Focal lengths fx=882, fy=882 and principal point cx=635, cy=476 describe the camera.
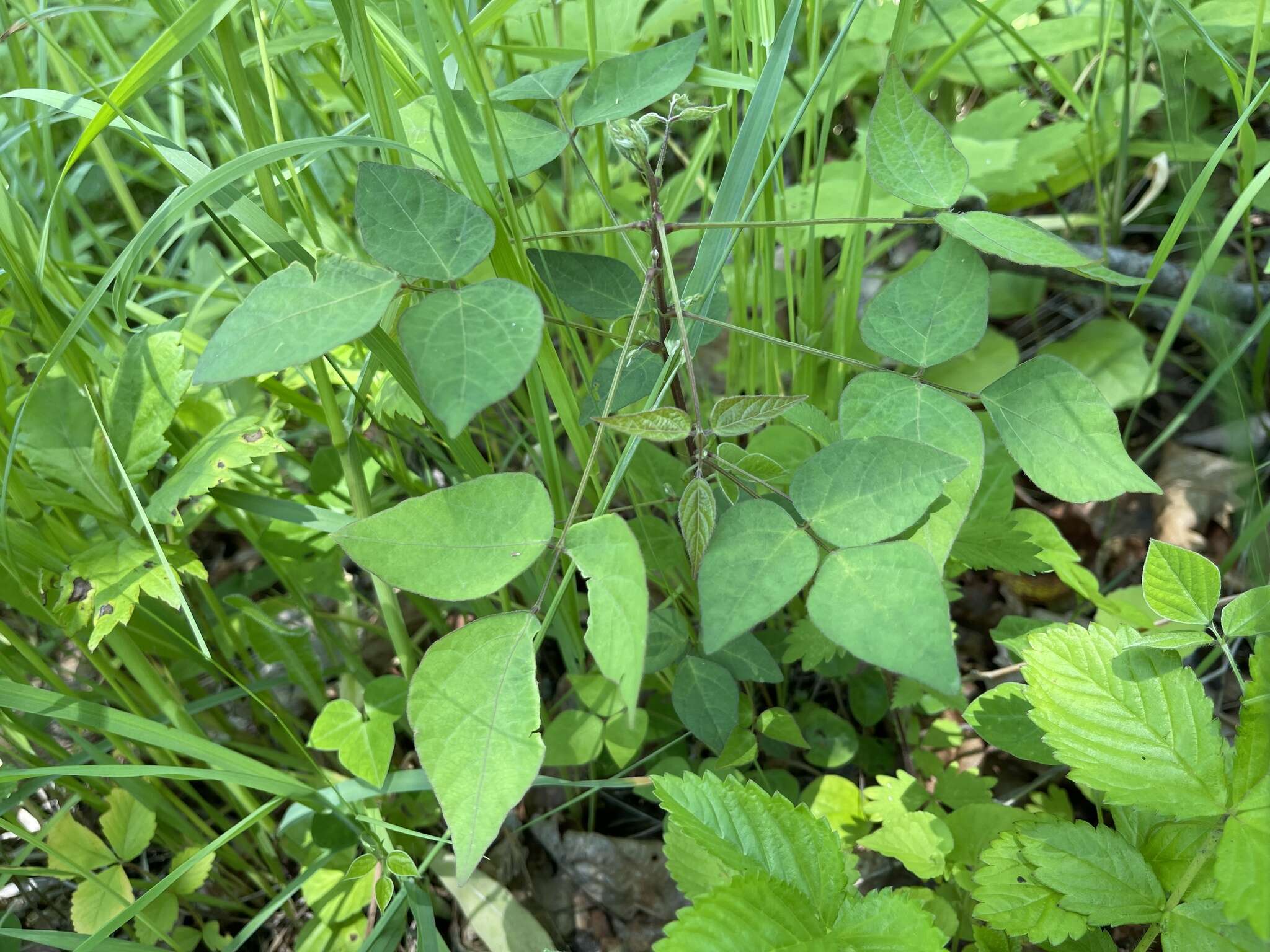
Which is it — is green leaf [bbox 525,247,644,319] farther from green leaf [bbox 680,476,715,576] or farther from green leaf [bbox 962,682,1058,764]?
green leaf [bbox 962,682,1058,764]

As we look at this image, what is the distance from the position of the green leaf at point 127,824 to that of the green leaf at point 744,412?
3.14 ft

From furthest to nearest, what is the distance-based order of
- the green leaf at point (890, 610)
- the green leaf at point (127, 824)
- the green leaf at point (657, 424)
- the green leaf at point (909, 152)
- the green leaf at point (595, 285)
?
the green leaf at point (127, 824) < the green leaf at point (595, 285) < the green leaf at point (909, 152) < the green leaf at point (657, 424) < the green leaf at point (890, 610)

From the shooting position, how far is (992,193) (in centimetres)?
182

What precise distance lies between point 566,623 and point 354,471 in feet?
1.16

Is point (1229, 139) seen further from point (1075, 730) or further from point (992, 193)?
point (992, 193)

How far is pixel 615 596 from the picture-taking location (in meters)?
0.71

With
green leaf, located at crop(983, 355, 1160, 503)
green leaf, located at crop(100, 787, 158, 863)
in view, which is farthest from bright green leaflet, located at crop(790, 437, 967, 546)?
green leaf, located at crop(100, 787, 158, 863)

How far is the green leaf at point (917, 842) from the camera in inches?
40.7

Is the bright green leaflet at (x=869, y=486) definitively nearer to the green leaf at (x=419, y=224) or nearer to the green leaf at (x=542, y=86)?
the green leaf at (x=419, y=224)

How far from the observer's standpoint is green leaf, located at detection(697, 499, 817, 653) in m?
0.72

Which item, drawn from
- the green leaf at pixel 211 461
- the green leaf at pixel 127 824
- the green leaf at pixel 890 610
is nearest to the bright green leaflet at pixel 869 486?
the green leaf at pixel 890 610

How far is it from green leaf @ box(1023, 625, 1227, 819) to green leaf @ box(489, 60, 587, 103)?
80 centimetres

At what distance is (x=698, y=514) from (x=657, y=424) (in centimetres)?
10

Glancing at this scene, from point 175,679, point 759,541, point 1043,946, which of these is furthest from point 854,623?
point 175,679
